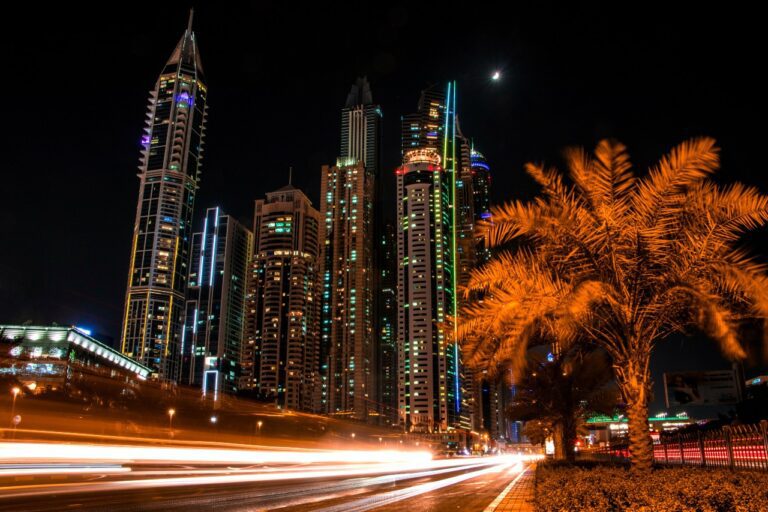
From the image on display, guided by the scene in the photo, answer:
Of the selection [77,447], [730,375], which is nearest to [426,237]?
[730,375]

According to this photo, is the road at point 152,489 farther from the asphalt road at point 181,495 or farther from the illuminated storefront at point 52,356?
the illuminated storefront at point 52,356

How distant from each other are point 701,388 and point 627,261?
2173 centimetres

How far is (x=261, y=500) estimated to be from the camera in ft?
46.1

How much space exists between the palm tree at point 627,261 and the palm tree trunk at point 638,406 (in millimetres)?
19

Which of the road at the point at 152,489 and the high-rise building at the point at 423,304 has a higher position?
the high-rise building at the point at 423,304

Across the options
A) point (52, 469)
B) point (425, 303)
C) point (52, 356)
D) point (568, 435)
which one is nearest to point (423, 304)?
point (425, 303)

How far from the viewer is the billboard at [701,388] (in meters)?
28.2

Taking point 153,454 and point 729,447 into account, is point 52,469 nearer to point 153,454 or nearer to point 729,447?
point 153,454

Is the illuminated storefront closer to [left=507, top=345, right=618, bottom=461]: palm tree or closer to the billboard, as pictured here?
[left=507, top=345, right=618, bottom=461]: palm tree

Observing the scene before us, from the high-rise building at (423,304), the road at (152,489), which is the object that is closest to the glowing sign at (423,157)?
the high-rise building at (423,304)

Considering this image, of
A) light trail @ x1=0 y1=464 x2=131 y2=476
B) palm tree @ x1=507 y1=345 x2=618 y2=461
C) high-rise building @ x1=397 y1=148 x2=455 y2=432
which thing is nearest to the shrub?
palm tree @ x1=507 y1=345 x2=618 y2=461

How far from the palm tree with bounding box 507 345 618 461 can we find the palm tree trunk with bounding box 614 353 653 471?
312 inches

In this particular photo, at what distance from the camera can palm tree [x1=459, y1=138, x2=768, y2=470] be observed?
10594 mm

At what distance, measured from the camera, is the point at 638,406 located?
Answer: 36.5 feet
